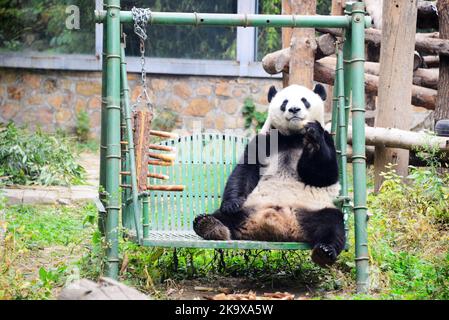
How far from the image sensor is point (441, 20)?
840 cm

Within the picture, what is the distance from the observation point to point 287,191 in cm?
536

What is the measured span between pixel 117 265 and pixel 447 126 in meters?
3.81

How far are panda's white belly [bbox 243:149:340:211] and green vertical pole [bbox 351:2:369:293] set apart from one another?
26 centimetres

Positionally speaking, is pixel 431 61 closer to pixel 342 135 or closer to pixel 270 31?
pixel 270 31

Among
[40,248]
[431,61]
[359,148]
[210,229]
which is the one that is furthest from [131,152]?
[431,61]

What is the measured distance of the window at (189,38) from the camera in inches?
488

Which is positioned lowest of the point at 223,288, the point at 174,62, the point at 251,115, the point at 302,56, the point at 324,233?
the point at 223,288

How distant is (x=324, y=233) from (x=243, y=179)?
0.80 metres

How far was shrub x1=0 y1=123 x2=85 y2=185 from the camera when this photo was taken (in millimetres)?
8453

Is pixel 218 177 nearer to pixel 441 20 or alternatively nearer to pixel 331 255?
pixel 331 255

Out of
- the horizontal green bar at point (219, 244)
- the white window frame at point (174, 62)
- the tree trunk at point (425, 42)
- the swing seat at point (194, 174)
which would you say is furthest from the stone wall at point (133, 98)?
the horizontal green bar at point (219, 244)

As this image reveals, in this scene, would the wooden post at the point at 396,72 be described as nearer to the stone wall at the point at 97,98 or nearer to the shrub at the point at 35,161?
the shrub at the point at 35,161

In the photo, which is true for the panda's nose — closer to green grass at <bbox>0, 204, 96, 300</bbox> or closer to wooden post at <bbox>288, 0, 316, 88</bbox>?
green grass at <bbox>0, 204, 96, 300</bbox>
